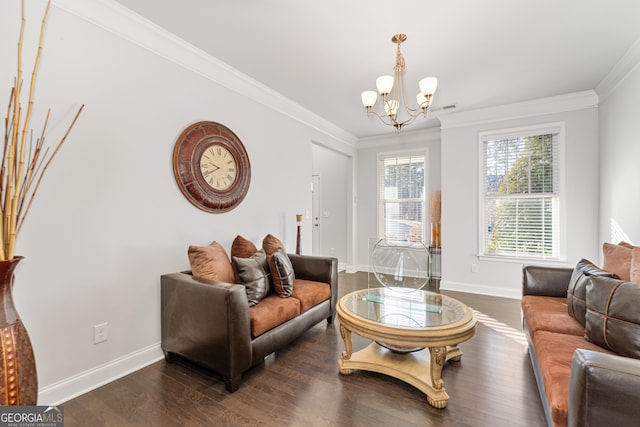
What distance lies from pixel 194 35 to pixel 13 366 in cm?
240

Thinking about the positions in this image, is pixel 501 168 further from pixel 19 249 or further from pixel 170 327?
pixel 19 249

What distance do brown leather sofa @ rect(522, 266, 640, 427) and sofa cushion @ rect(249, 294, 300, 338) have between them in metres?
1.62

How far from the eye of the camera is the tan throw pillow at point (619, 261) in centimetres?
191

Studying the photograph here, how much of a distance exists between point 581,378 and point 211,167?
9.05 ft

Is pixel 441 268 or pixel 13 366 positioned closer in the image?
pixel 13 366

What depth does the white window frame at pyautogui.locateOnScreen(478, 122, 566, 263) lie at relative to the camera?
12.1 feet

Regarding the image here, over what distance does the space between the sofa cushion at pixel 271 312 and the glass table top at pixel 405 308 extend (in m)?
0.43

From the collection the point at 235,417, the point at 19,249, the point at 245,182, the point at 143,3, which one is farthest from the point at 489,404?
the point at 143,3

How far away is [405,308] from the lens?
2.21m

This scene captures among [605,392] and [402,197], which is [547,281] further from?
[402,197]

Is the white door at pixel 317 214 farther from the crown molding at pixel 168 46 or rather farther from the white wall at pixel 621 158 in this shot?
the white wall at pixel 621 158

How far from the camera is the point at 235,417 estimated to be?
1636 millimetres

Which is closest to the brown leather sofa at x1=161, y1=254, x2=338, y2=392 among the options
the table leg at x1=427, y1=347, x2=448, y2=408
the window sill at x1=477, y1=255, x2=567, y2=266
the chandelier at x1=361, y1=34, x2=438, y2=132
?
the table leg at x1=427, y1=347, x2=448, y2=408

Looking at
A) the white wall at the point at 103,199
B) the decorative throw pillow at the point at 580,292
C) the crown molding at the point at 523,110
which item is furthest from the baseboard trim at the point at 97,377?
the crown molding at the point at 523,110
